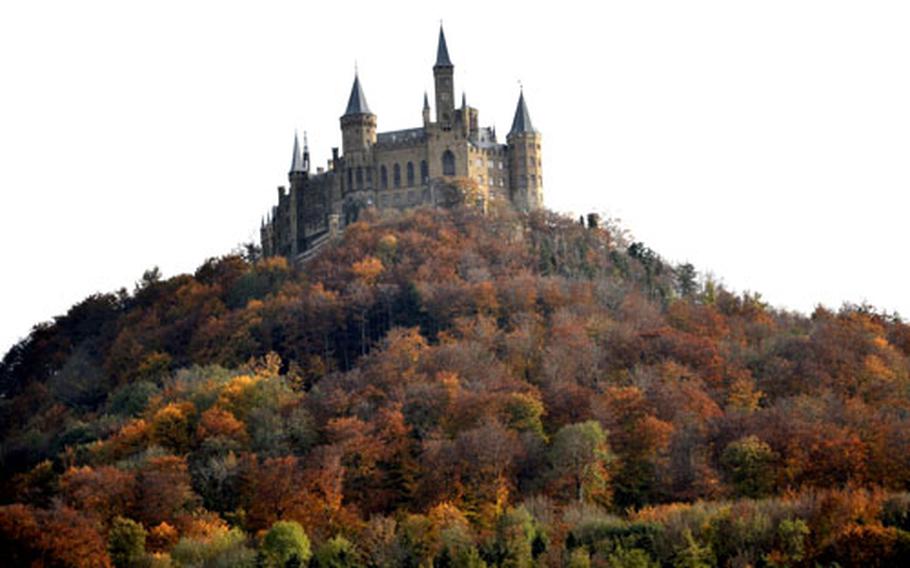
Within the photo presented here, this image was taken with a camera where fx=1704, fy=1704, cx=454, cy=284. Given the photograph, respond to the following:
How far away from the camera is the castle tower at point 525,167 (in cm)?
12600

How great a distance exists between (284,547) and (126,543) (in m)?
7.49

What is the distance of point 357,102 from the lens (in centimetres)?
12888

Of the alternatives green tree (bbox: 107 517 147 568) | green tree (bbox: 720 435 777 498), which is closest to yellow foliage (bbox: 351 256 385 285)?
green tree (bbox: 720 435 777 498)

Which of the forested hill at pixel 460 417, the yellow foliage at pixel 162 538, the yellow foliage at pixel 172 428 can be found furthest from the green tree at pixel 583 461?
the yellow foliage at pixel 172 428

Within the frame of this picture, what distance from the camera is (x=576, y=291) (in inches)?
4446

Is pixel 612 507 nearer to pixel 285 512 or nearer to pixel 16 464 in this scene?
pixel 285 512

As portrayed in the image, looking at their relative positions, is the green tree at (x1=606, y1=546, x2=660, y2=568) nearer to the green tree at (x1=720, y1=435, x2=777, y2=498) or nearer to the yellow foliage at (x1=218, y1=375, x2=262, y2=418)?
the green tree at (x1=720, y1=435, x2=777, y2=498)

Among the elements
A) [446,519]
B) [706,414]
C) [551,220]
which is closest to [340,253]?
[551,220]

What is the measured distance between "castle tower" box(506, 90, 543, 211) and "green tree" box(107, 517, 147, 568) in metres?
55.2

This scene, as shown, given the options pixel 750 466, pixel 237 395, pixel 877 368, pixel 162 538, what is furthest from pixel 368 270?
pixel 162 538

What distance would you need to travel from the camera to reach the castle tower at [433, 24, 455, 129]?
412 feet

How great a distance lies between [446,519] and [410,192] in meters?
51.8

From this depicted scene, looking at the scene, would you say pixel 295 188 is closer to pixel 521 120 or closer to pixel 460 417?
pixel 521 120

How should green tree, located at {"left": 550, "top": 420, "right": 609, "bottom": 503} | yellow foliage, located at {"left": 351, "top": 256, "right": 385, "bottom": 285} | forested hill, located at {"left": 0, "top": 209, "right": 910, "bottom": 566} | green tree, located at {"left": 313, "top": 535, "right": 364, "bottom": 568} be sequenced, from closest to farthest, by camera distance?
green tree, located at {"left": 313, "top": 535, "right": 364, "bottom": 568}, forested hill, located at {"left": 0, "top": 209, "right": 910, "bottom": 566}, green tree, located at {"left": 550, "top": 420, "right": 609, "bottom": 503}, yellow foliage, located at {"left": 351, "top": 256, "right": 385, "bottom": 285}
